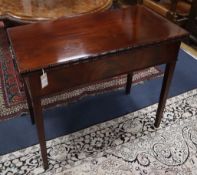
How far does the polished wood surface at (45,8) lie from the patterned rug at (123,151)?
2.54 feet

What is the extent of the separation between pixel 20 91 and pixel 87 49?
3.38 feet

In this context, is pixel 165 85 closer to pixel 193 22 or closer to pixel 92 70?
pixel 92 70

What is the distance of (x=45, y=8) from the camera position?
1.66m

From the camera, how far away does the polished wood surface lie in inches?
60.1

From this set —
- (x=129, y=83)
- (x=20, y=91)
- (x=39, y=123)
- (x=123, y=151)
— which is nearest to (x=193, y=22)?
(x=129, y=83)

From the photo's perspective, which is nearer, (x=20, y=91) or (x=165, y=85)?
(x=165, y=85)

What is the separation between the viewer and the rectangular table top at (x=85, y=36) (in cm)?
105

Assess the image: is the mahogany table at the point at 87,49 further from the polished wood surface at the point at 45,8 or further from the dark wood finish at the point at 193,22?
the dark wood finish at the point at 193,22

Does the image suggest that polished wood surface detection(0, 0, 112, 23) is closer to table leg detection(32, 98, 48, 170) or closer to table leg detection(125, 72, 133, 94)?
table leg detection(125, 72, 133, 94)

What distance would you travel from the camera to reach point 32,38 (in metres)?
1.17

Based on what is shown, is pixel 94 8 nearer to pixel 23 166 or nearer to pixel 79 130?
pixel 79 130

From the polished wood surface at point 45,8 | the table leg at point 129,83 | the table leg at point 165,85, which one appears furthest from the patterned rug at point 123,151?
the polished wood surface at point 45,8

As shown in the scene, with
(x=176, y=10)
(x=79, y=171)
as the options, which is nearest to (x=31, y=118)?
(x=79, y=171)

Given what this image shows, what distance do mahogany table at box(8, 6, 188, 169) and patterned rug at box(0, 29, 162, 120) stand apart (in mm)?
590
